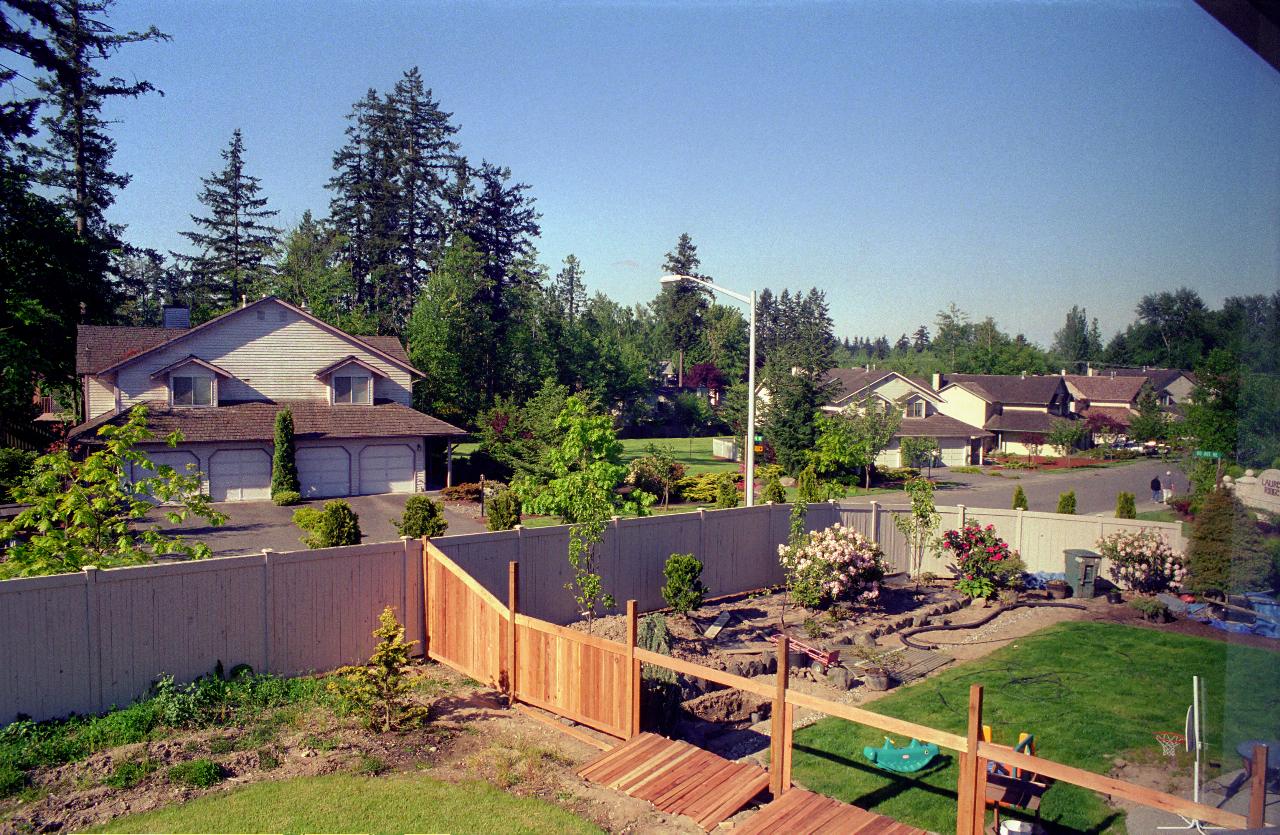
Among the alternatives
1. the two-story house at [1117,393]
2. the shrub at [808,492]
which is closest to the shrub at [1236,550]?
the two-story house at [1117,393]

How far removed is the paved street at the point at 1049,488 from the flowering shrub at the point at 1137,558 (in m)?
10.7

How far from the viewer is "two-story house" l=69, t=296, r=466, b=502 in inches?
1213

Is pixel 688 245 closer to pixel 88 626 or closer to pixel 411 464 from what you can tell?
pixel 411 464

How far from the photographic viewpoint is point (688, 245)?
95.4 meters

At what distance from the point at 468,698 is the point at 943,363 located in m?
85.9

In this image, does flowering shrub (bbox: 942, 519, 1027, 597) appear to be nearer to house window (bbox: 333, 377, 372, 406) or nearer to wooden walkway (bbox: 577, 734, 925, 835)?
wooden walkway (bbox: 577, 734, 925, 835)

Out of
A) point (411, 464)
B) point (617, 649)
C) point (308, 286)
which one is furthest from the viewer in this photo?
point (308, 286)

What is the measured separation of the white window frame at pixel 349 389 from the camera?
34719 millimetres

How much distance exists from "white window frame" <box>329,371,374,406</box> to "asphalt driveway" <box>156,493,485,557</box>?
178 inches

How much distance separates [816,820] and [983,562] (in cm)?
1288

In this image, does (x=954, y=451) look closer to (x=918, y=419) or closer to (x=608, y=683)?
(x=918, y=419)

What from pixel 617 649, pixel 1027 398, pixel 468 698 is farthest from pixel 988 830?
pixel 1027 398

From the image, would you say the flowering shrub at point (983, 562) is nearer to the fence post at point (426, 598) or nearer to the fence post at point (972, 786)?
the fence post at point (426, 598)

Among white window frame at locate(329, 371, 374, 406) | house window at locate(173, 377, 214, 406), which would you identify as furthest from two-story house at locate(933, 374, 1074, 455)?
house window at locate(173, 377, 214, 406)
